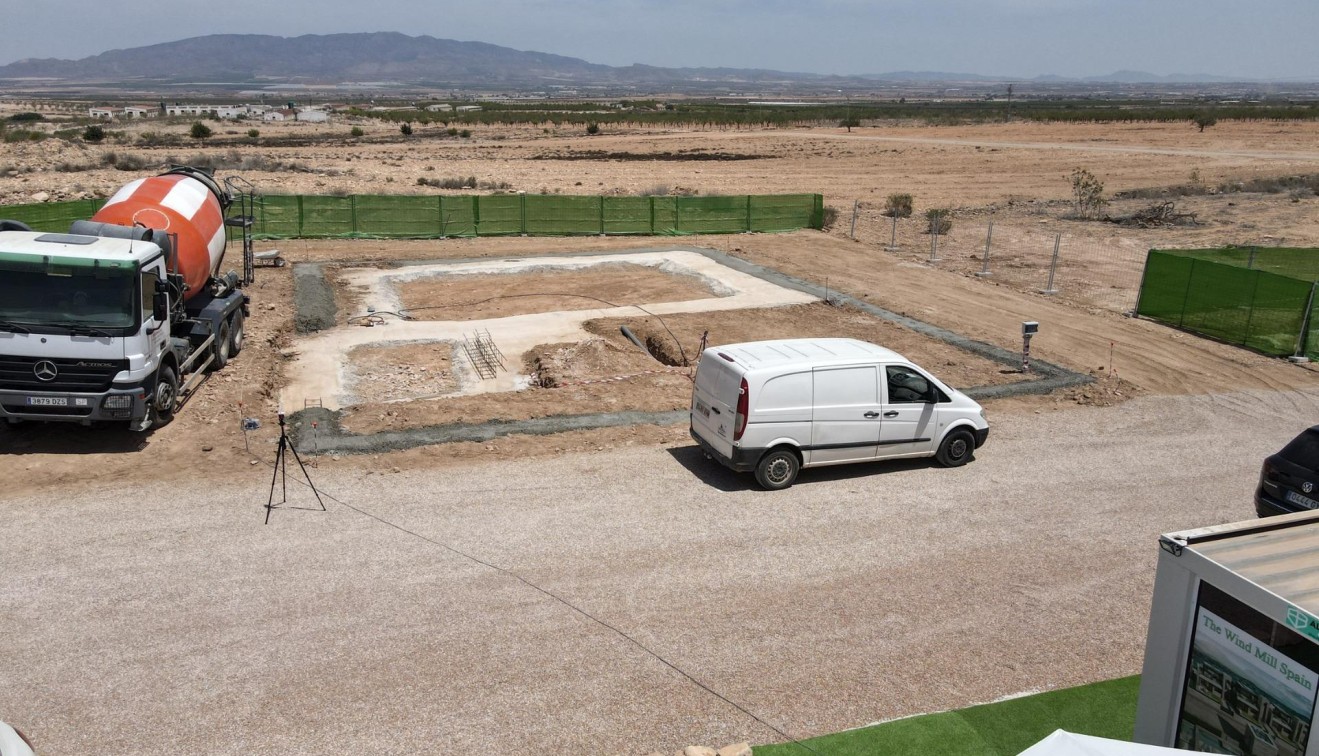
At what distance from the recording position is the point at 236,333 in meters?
19.4

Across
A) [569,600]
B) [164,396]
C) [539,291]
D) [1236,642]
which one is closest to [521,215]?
[539,291]

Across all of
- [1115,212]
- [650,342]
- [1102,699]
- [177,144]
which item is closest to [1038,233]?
[1115,212]

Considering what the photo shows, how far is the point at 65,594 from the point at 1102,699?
10.1 metres

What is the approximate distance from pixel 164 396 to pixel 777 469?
Answer: 9.32 meters

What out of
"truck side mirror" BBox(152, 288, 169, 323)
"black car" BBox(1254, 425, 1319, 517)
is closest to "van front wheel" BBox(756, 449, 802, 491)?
"black car" BBox(1254, 425, 1319, 517)

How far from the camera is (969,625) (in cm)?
991

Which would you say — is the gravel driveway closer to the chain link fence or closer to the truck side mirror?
the truck side mirror

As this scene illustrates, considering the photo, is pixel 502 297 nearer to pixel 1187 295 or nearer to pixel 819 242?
pixel 819 242

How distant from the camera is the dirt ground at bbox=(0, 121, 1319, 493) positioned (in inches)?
598

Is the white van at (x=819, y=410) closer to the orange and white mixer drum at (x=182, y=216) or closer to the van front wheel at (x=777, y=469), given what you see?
the van front wheel at (x=777, y=469)

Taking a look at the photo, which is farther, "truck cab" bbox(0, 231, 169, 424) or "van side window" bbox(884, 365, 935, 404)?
"van side window" bbox(884, 365, 935, 404)

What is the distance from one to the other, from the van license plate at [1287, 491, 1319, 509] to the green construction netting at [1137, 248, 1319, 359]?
479 inches

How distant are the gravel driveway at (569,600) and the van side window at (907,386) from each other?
113cm

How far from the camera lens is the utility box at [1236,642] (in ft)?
19.0
